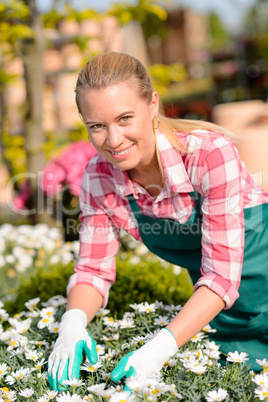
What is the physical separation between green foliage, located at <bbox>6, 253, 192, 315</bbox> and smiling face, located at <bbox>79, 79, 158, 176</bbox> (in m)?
0.93

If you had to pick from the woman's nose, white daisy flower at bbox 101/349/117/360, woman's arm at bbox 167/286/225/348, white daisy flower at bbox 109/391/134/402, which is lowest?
white daisy flower at bbox 101/349/117/360

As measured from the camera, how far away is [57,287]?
→ 2.48 meters

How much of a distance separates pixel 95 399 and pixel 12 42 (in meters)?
3.79

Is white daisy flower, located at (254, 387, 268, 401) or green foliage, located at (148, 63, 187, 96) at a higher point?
green foliage, located at (148, 63, 187, 96)

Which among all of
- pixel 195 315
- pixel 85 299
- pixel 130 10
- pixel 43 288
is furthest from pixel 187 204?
pixel 130 10

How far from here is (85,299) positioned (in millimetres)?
1710

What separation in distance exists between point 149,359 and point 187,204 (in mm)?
581

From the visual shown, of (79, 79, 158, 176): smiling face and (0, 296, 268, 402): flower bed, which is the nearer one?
(0, 296, 268, 402): flower bed

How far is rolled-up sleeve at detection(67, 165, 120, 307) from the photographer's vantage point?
177cm

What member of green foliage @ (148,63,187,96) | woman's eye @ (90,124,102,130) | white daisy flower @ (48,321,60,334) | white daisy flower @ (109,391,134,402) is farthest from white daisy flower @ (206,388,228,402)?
green foliage @ (148,63,187,96)

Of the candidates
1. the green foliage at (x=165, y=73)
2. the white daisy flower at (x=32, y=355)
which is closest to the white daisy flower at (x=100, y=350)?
the white daisy flower at (x=32, y=355)

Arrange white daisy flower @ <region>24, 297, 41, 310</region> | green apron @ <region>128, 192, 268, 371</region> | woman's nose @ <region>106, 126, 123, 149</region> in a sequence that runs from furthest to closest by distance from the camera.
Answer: white daisy flower @ <region>24, 297, 41, 310</region>, green apron @ <region>128, 192, 268, 371</region>, woman's nose @ <region>106, 126, 123, 149</region>

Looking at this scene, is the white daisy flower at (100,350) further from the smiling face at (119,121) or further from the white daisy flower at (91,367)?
the smiling face at (119,121)

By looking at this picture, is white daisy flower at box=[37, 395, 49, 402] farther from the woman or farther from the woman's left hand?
the woman's left hand
